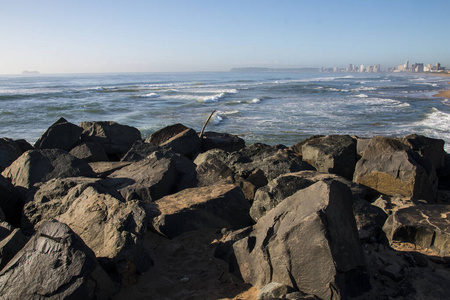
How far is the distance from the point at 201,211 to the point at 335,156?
3.40 meters

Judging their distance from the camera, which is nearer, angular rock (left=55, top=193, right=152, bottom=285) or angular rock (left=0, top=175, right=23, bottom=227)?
angular rock (left=55, top=193, right=152, bottom=285)

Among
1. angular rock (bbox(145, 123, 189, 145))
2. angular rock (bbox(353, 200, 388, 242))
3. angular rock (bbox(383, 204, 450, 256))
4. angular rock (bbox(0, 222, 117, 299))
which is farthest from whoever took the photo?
angular rock (bbox(145, 123, 189, 145))

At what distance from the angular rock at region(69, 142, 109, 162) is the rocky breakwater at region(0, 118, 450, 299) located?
645 millimetres

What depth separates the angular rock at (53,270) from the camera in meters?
2.48

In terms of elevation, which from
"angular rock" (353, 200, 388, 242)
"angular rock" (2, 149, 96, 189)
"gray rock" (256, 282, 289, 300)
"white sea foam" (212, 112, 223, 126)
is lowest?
"white sea foam" (212, 112, 223, 126)

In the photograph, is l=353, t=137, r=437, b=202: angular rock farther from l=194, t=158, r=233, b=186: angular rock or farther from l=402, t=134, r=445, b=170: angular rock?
l=194, t=158, r=233, b=186: angular rock

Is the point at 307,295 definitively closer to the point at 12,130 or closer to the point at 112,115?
the point at 12,130

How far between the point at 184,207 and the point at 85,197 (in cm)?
110

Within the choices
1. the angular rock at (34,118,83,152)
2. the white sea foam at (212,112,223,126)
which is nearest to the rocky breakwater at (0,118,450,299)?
the angular rock at (34,118,83,152)

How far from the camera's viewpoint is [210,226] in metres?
4.09

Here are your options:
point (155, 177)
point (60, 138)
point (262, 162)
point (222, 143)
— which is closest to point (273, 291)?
point (155, 177)

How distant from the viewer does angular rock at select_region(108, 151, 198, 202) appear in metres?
4.84

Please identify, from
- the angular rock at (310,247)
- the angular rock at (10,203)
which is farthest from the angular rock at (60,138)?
the angular rock at (310,247)

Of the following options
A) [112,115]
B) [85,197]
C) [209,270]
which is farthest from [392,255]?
[112,115]
